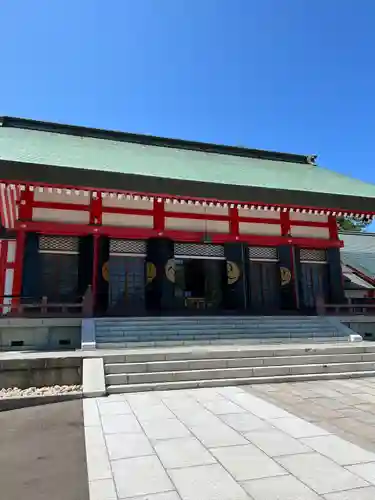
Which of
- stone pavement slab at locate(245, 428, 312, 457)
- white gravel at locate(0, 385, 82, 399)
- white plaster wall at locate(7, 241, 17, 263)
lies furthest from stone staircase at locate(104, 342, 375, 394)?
white plaster wall at locate(7, 241, 17, 263)

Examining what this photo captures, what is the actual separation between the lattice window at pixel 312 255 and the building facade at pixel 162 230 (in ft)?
0.12

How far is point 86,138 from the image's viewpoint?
16516mm

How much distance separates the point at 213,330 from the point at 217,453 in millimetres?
6519

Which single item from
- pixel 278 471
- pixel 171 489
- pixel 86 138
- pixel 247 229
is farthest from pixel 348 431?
pixel 86 138

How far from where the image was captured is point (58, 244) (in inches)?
464

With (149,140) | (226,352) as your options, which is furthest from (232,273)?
(149,140)

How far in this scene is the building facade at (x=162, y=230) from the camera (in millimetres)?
11141

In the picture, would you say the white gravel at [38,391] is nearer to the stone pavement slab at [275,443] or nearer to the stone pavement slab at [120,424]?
the stone pavement slab at [120,424]

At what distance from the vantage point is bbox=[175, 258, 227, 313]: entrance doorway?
13.1 meters

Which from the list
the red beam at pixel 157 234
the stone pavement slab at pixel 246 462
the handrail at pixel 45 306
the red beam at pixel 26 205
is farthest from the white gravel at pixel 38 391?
the red beam at pixel 26 205

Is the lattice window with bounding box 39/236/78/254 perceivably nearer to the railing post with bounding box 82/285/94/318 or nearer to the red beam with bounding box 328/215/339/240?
the railing post with bounding box 82/285/94/318

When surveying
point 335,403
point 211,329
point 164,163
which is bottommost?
point 335,403

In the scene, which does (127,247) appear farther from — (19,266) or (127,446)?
(127,446)

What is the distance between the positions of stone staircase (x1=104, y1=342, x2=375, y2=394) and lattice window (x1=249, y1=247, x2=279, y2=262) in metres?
5.21
